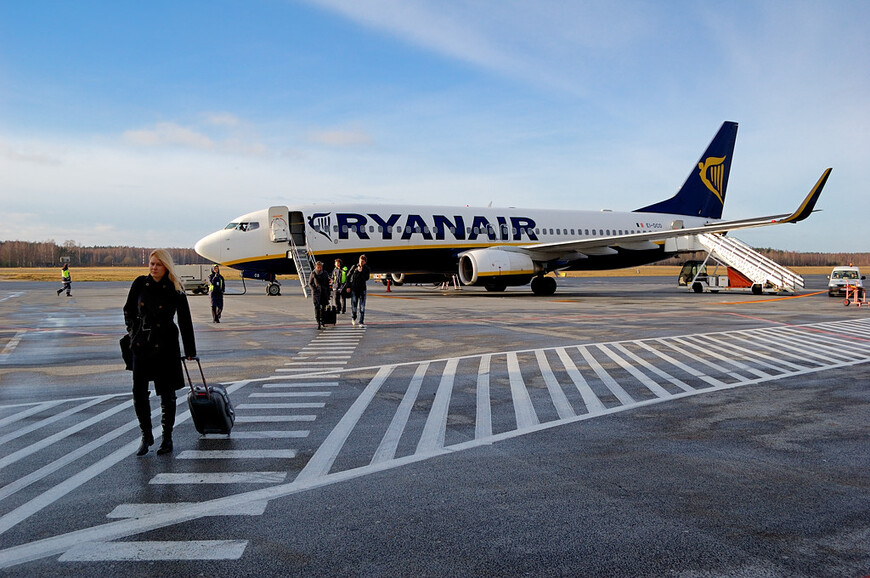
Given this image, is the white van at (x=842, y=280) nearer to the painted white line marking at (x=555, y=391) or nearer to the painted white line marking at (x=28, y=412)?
the painted white line marking at (x=555, y=391)

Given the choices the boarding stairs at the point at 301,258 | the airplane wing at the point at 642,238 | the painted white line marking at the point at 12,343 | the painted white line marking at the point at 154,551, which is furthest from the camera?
the boarding stairs at the point at 301,258

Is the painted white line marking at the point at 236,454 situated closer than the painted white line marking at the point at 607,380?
Yes

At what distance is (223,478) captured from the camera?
4.87m

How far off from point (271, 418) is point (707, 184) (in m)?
35.9

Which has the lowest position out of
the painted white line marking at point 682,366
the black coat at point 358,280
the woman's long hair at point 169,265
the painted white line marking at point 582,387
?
the painted white line marking at point 582,387

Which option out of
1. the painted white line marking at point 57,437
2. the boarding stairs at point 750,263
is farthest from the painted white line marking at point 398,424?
the boarding stairs at point 750,263

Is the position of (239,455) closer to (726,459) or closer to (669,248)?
(726,459)

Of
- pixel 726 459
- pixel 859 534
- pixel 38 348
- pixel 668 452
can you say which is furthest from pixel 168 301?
pixel 38 348

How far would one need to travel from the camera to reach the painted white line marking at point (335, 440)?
4965mm

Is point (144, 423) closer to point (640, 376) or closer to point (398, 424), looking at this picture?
point (398, 424)

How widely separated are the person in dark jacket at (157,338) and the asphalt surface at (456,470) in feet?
1.15

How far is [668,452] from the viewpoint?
5.47m

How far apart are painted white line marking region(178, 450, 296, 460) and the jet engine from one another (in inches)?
867

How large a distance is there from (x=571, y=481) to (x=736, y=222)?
994 inches
